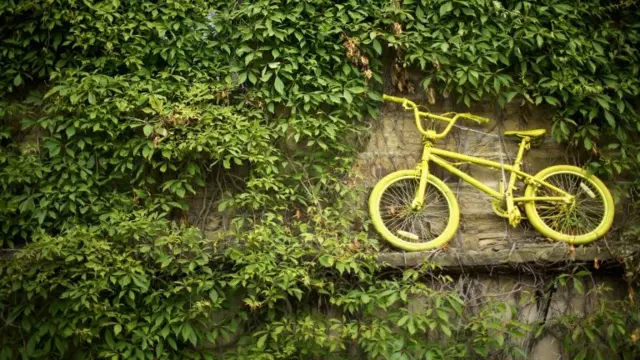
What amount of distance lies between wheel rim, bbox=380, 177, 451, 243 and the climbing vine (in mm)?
266

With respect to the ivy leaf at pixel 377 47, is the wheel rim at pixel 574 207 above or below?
below

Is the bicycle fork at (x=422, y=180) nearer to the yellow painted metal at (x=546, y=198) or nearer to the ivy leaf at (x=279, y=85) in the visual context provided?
the yellow painted metal at (x=546, y=198)

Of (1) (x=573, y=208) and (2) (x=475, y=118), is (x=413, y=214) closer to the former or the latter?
(2) (x=475, y=118)

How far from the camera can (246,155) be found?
6051 millimetres

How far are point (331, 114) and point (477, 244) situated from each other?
5.40 feet

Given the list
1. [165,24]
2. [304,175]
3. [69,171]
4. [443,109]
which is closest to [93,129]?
[69,171]

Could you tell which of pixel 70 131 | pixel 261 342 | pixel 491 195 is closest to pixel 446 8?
pixel 491 195

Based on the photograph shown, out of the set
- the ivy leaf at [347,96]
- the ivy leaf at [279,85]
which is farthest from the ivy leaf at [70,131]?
the ivy leaf at [347,96]

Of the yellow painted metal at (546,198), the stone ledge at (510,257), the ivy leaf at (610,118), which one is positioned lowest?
the stone ledge at (510,257)

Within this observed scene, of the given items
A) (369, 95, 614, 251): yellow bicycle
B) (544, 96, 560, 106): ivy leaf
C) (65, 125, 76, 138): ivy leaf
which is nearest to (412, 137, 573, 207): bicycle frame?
(369, 95, 614, 251): yellow bicycle

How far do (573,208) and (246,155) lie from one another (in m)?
2.74

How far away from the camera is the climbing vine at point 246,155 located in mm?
5805

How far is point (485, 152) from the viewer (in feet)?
21.6

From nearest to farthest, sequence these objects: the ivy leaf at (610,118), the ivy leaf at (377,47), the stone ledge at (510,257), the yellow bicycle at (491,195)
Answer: the stone ledge at (510,257), the yellow bicycle at (491,195), the ivy leaf at (377,47), the ivy leaf at (610,118)
